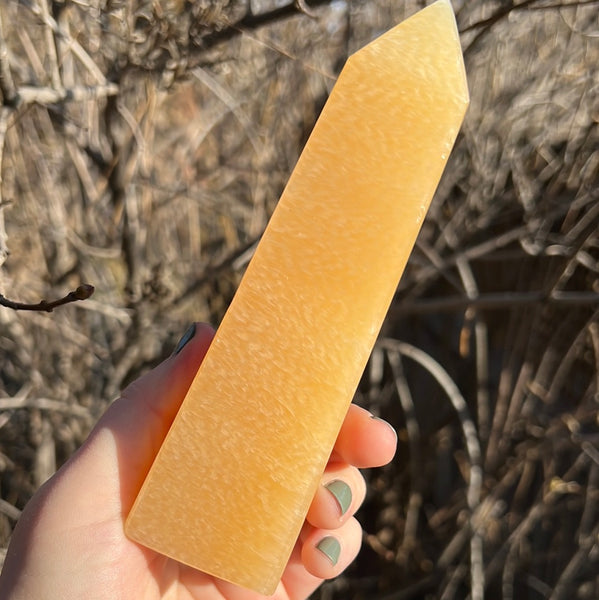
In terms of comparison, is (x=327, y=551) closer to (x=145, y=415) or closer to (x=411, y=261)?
(x=145, y=415)

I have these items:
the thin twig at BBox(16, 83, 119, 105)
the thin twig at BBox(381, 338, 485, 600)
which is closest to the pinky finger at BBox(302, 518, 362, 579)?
the thin twig at BBox(381, 338, 485, 600)

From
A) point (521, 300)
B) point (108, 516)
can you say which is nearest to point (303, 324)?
point (108, 516)

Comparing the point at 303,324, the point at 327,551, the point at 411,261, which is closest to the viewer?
the point at 303,324

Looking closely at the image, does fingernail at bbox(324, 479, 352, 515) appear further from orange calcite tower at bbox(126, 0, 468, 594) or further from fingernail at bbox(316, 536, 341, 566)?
orange calcite tower at bbox(126, 0, 468, 594)

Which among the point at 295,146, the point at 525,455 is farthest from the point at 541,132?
the point at 525,455

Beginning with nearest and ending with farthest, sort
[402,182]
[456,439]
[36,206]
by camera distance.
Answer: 1. [402,182]
2. [36,206]
3. [456,439]

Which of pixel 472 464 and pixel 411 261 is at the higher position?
pixel 411 261

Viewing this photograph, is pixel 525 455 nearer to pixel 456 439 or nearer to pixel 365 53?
pixel 456 439
